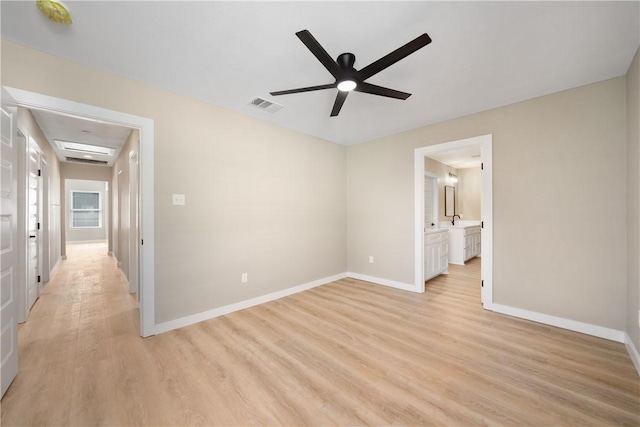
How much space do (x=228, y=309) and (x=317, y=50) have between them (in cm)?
302

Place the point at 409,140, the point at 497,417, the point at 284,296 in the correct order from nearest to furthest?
→ the point at 497,417 < the point at 284,296 < the point at 409,140

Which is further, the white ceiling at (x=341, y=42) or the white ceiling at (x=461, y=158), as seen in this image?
the white ceiling at (x=461, y=158)

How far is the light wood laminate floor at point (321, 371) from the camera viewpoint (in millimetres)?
1583

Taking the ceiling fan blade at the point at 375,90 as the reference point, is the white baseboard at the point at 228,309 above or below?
below

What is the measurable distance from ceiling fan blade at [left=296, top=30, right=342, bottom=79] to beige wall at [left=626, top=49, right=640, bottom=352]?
2.52 metres

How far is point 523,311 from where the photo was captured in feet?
9.83

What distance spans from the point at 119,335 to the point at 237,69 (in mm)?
2985

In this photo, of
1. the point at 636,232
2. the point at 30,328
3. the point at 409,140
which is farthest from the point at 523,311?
the point at 30,328

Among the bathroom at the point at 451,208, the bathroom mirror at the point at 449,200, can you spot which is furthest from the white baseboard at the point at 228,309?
the bathroom mirror at the point at 449,200

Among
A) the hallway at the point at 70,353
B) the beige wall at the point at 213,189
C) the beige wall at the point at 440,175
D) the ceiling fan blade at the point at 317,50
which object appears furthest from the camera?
the beige wall at the point at 440,175

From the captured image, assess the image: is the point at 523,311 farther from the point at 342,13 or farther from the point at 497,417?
the point at 342,13

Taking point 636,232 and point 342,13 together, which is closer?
point 342,13

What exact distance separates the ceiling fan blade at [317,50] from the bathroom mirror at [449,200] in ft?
18.4

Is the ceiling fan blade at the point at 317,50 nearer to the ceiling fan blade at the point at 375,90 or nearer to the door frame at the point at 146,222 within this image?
the ceiling fan blade at the point at 375,90
